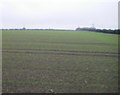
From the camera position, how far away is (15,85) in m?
4.05

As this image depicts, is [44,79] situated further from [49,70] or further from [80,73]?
[80,73]

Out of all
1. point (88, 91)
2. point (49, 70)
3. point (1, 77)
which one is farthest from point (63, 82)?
point (1, 77)

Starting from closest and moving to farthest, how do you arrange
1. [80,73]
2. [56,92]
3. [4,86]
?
[56,92] → [4,86] → [80,73]

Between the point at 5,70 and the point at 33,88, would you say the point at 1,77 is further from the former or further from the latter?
the point at 33,88

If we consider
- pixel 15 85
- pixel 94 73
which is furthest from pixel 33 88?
pixel 94 73

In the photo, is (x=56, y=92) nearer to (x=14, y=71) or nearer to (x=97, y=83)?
(x=97, y=83)

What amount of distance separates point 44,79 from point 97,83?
1542mm

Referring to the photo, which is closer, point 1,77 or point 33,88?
point 33,88

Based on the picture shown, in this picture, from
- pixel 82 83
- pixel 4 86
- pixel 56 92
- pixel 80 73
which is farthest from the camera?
pixel 80 73

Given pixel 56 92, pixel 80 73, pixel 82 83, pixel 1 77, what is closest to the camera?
pixel 56 92

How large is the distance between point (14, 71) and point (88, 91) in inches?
108

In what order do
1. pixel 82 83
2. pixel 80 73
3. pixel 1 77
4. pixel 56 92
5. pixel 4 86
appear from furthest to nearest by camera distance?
pixel 80 73 < pixel 1 77 < pixel 82 83 < pixel 4 86 < pixel 56 92

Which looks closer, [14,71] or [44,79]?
[44,79]

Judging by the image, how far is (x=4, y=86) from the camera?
3.99 meters
